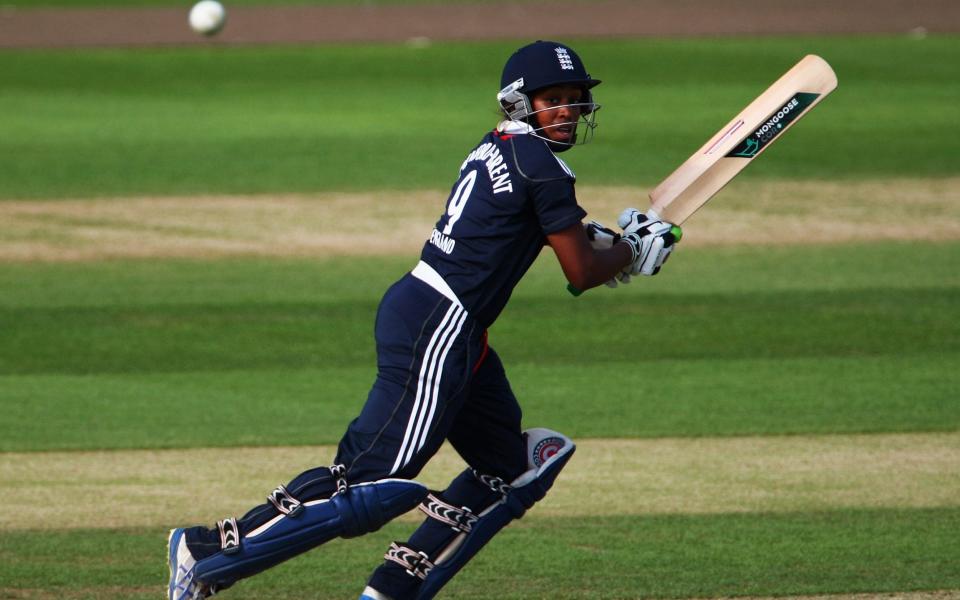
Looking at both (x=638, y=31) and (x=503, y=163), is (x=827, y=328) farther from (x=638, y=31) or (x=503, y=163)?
(x=638, y=31)

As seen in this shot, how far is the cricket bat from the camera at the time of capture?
5.56 meters

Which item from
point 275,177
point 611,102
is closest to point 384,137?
point 275,177

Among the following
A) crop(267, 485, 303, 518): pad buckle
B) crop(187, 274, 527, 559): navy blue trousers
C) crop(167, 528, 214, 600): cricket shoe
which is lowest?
crop(167, 528, 214, 600): cricket shoe

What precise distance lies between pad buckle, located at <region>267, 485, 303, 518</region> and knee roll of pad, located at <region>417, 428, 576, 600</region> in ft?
2.04

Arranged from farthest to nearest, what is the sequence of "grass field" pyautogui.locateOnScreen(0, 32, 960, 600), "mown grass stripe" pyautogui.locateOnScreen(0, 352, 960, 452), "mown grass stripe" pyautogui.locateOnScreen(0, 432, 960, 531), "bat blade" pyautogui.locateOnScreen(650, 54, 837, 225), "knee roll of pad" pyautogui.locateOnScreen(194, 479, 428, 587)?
"mown grass stripe" pyautogui.locateOnScreen(0, 352, 960, 452) → "mown grass stripe" pyautogui.locateOnScreen(0, 432, 960, 531) → "grass field" pyautogui.locateOnScreen(0, 32, 960, 600) → "bat blade" pyautogui.locateOnScreen(650, 54, 837, 225) → "knee roll of pad" pyautogui.locateOnScreen(194, 479, 428, 587)

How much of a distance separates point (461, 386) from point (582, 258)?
0.55 m

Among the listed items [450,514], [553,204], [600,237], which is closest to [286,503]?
[450,514]

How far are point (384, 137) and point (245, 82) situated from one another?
5.37 m

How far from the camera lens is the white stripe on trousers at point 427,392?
489cm

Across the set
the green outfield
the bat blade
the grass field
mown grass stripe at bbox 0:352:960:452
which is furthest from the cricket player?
the green outfield

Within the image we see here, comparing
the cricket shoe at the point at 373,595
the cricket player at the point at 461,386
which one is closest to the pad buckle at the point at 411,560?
the cricket player at the point at 461,386

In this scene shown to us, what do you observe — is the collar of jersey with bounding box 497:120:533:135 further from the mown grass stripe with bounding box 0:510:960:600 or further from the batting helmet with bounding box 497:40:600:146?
the mown grass stripe with bounding box 0:510:960:600

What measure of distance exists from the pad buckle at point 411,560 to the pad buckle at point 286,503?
0.47m

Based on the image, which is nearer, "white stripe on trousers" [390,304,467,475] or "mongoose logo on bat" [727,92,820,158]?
"white stripe on trousers" [390,304,467,475]
